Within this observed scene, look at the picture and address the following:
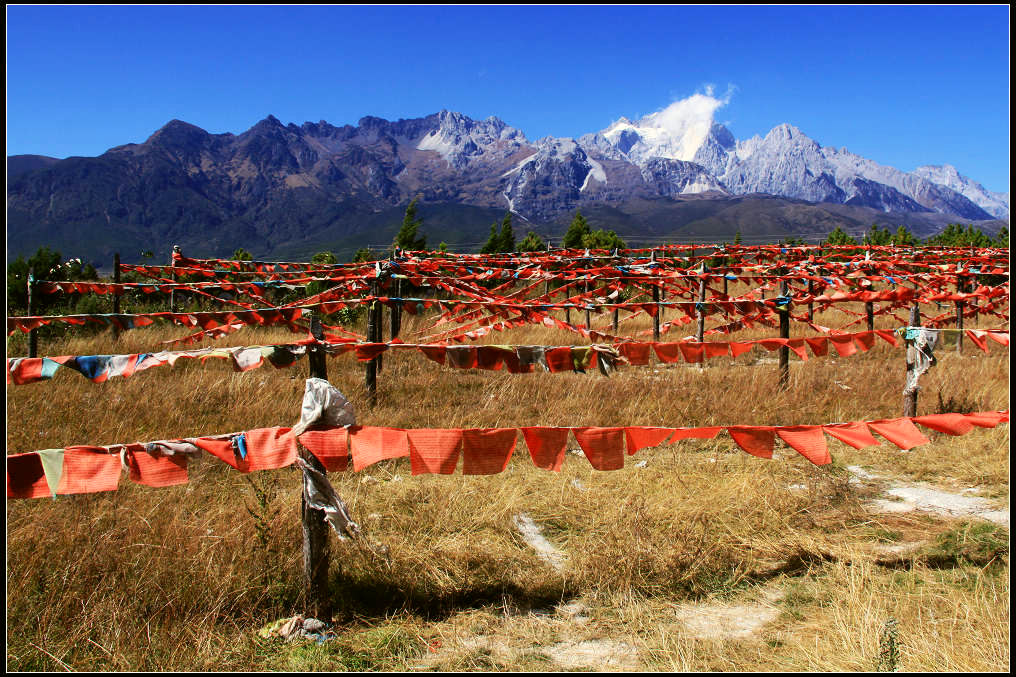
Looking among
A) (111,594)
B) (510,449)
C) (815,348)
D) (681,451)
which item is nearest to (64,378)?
(111,594)

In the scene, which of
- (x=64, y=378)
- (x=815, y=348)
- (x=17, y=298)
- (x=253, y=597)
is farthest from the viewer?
(x=17, y=298)

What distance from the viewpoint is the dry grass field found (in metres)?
3.15

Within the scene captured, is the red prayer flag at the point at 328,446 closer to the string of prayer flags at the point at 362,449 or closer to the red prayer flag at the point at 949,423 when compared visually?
the string of prayer flags at the point at 362,449

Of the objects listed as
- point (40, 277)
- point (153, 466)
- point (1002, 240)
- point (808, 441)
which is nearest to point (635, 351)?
point (808, 441)

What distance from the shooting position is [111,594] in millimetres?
3307

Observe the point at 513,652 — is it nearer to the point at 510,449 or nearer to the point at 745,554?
the point at 510,449

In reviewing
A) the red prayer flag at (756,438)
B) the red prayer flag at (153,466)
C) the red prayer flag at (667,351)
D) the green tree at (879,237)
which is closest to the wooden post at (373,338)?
the red prayer flag at (667,351)

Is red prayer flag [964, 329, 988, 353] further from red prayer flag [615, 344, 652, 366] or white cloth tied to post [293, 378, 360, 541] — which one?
white cloth tied to post [293, 378, 360, 541]

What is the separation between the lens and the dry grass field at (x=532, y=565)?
315 cm

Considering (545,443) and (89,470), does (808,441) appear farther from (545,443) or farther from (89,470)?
(89,470)

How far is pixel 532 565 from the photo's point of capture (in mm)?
4125

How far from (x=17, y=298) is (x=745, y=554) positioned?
17.8 meters

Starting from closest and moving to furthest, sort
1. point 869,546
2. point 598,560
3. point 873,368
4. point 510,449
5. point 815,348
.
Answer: point 510,449, point 598,560, point 869,546, point 815,348, point 873,368

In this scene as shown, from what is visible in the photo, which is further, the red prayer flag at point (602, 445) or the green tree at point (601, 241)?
the green tree at point (601, 241)
